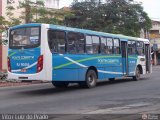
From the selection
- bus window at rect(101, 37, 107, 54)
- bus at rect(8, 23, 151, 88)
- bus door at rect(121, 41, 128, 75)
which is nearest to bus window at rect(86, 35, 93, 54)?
bus at rect(8, 23, 151, 88)

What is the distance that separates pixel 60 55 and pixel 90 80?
122 inches

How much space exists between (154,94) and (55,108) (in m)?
5.73

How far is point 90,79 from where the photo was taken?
2025 cm

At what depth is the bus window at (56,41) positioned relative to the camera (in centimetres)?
1734

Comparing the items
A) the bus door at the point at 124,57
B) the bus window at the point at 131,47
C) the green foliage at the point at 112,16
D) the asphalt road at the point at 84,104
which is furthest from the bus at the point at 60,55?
the green foliage at the point at 112,16

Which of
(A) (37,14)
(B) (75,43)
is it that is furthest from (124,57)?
(A) (37,14)

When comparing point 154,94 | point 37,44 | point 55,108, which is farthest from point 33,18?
point 55,108

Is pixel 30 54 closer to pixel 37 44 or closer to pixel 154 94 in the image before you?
pixel 37 44

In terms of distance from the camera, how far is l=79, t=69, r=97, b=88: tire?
19848 millimetres

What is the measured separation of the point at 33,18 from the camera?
101ft

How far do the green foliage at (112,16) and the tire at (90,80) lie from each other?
87.2ft

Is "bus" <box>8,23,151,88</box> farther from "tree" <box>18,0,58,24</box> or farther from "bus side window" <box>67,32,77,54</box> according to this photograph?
"tree" <box>18,0,58,24</box>

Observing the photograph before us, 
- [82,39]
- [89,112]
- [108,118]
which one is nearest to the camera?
[108,118]

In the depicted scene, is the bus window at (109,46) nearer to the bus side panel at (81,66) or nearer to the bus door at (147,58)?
the bus side panel at (81,66)
